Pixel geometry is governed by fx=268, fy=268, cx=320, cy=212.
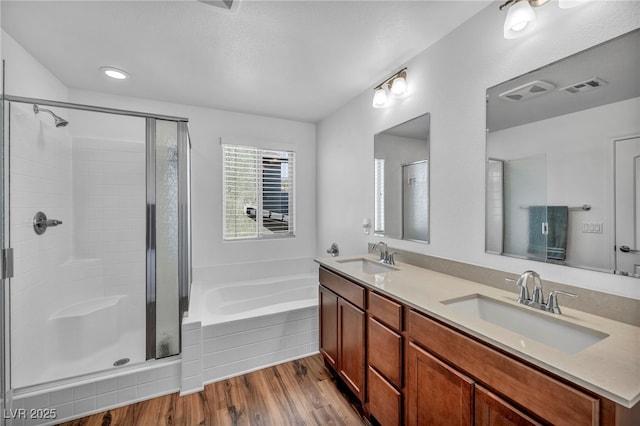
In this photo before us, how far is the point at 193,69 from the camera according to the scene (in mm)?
2215

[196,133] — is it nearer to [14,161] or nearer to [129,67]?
[129,67]

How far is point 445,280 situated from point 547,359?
849 mm

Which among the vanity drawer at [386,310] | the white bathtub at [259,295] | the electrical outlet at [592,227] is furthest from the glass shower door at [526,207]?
the white bathtub at [259,295]

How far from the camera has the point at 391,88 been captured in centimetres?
215

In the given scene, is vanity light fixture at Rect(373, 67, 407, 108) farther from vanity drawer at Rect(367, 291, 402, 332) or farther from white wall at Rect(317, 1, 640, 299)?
vanity drawer at Rect(367, 291, 402, 332)

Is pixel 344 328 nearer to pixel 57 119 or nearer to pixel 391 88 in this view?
pixel 391 88

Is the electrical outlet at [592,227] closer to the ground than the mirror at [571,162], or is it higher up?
closer to the ground

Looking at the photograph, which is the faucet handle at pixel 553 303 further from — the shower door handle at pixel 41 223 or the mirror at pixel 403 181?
the shower door handle at pixel 41 223

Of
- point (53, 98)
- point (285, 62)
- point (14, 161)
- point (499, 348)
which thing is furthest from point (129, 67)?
point (499, 348)

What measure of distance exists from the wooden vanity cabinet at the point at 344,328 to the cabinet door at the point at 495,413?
2.45 feet

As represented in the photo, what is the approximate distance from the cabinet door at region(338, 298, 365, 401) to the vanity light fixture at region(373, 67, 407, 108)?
1.63 m

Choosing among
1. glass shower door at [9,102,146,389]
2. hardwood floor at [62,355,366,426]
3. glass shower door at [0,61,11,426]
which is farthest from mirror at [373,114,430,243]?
glass shower door at [0,61,11,426]

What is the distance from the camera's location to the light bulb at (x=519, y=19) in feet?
4.09

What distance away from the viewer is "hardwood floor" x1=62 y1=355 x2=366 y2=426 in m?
1.74
